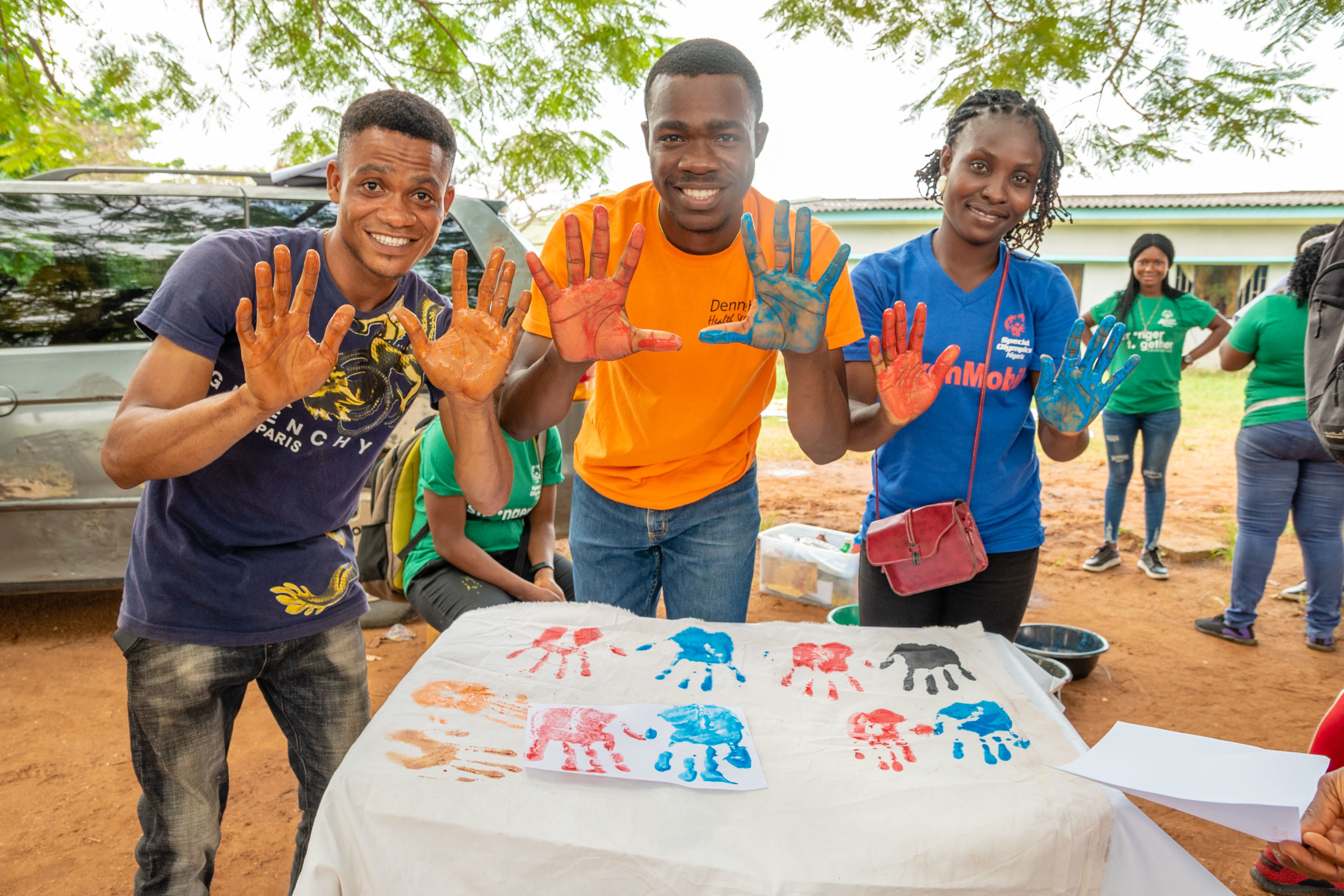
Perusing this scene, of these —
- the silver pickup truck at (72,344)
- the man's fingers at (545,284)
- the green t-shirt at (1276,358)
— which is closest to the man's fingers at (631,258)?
the man's fingers at (545,284)

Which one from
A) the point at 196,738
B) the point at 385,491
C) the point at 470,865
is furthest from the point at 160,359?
the point at 385,491

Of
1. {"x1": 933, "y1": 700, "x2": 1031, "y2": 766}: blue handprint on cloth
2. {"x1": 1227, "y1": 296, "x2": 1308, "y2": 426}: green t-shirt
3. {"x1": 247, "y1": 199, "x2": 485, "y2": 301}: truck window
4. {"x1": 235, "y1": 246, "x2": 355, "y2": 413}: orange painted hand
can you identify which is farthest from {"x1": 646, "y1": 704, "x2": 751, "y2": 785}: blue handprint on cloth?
{"x1": 1227, "y1": 296, "x2": 1308, "y2": 426}: green t-shirt

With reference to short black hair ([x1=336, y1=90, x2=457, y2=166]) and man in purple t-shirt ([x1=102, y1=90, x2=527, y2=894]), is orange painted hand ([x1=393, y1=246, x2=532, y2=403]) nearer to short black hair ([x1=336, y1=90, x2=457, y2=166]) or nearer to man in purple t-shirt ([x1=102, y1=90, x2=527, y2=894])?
man in purple t-shirt ([x1=102, y1=90, x2=527, y2=894])

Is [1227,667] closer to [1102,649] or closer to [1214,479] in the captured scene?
[1102,649]

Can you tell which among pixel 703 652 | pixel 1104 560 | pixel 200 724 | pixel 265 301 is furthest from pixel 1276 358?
pixel 200 724

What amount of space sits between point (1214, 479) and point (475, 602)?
670cm

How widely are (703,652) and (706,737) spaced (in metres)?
0.28

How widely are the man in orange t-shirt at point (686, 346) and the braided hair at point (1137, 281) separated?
3362mm

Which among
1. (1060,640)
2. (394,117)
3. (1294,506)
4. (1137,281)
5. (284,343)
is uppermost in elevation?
(1137,281)

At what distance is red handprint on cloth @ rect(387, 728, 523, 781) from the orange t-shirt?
2.27 feet

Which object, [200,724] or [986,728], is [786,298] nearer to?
[986,728]

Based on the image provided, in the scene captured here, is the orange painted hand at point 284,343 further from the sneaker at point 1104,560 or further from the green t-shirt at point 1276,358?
the sneaker at point 1104,560

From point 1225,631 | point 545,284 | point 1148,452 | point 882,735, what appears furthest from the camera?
point 1148,452

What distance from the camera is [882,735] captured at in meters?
1.35
